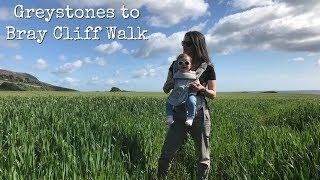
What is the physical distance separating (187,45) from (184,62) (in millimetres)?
362

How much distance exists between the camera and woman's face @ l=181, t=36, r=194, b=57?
6.18 metres

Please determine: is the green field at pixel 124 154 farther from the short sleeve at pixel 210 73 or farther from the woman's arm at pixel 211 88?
the short sleeve at pixel 210 73

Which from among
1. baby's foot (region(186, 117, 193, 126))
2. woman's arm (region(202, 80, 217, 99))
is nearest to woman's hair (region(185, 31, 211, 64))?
woman's arm (region(202, 80, 217, 99))

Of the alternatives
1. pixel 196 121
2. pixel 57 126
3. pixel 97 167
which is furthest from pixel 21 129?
pixel 196 121

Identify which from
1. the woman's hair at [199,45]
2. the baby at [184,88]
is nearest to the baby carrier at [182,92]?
the baby at [184,88]

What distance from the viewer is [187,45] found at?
621 centimetres

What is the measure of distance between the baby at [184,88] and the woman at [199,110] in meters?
0.10

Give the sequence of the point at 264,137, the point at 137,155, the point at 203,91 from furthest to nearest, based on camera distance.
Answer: the point at 264,137 < the point at 137,155 < the point at 203,91

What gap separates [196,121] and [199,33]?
1238 mm

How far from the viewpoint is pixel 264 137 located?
28.9 ft

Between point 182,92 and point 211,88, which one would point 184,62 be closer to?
point 182,92

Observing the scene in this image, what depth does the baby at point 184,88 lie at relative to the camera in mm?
5984

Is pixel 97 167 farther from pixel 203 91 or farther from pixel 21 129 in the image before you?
pixel 21 129

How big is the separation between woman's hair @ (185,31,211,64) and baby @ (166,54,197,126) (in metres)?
0.16
